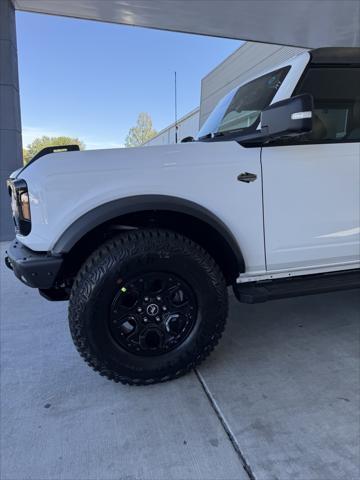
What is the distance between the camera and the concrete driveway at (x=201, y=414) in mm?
1562

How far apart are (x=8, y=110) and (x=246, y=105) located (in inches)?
237

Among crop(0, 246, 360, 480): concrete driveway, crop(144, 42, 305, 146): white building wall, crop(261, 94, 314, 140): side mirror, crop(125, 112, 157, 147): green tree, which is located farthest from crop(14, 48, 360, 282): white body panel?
crop(125, 112, 157, 147): green tree

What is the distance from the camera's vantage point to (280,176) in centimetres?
221

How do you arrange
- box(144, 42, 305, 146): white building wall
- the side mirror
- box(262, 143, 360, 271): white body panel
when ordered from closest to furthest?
the side mirror → box(262, 143, 360, 271): white body panel → box(144, 42, 305, 146): white building wall

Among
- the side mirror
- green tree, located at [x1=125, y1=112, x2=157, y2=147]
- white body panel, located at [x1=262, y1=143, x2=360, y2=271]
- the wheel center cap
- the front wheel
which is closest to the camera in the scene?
the side mirror

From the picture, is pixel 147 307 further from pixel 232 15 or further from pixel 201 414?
pixel 232 15

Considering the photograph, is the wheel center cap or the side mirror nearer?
the side mirror

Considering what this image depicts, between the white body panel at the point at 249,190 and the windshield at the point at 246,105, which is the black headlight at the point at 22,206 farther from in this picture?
the windshield at the point at 246,105

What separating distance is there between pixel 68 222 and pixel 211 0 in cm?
678

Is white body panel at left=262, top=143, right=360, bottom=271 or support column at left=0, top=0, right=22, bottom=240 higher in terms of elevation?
support column at left=0, top=0, right=22, bottom=240

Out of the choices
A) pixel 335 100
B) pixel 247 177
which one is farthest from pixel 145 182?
pixel 335 100

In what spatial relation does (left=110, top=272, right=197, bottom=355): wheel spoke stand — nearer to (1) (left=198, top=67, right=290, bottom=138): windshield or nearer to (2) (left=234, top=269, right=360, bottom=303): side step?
(2) (left=234, top=269, right=360, bottom=303): side step

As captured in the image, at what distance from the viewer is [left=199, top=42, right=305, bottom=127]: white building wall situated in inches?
488

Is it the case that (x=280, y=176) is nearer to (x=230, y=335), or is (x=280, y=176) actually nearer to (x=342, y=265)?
(x=342, y=265)
